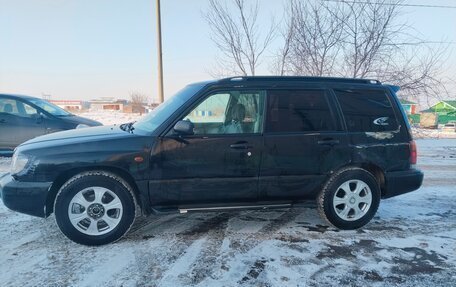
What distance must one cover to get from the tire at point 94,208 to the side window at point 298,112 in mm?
1790

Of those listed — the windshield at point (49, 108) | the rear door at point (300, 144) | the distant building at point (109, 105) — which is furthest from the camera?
the distant building at point (109, 105)

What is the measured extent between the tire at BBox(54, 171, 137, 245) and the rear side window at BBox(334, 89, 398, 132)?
273cm

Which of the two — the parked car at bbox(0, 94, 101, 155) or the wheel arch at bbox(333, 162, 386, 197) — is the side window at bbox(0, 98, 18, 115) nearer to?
the parked car at bbox(0, 94, 101, 155)

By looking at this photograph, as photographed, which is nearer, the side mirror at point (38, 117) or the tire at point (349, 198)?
the tire at point (349, 198)

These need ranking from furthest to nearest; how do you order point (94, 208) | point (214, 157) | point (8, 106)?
point (8, 106), point (214, 157), point (94, 208)

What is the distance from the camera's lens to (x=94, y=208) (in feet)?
10.8

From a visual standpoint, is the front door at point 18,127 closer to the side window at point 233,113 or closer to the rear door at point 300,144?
the side window at point 233,113

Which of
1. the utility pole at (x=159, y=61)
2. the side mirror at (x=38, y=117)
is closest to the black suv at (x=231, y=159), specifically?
the side mirror at (x=38, y=117)

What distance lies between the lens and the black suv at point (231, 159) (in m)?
3.27

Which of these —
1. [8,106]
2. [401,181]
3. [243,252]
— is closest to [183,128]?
[243,252]

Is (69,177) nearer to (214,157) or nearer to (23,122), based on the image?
(214,157)

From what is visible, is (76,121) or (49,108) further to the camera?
(49,108)

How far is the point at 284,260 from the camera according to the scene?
10.1 ft

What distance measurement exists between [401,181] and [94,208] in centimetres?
368
